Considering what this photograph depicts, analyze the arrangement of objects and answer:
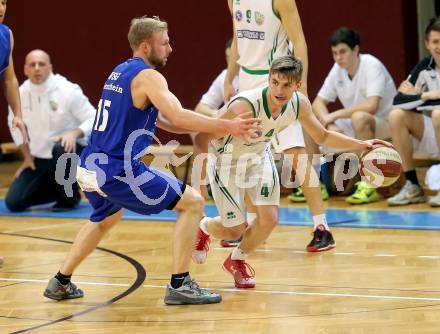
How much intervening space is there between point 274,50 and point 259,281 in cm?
195

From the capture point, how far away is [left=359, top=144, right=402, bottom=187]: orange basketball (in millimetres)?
6344

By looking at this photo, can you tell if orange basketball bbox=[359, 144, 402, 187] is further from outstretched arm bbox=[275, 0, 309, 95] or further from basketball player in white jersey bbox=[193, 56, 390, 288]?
outstretched arm bbox=[275, 0, 309, 95]

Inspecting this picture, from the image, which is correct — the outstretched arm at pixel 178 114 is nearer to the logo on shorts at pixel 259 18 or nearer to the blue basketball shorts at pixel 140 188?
the blue basketball shorts at pixel 140 188

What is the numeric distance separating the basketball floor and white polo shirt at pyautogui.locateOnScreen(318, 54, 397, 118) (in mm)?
1334

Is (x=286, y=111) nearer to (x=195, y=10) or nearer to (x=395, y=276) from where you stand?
(x=395, y=276)

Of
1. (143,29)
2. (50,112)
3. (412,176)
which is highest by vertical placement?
(143,29)

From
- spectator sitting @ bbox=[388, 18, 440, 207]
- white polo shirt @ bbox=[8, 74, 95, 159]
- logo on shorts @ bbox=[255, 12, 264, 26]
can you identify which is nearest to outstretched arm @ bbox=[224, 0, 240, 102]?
logo on shorts @ bbox=[255, 12, 264, 26]

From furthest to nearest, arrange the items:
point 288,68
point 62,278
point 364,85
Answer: point 364,85, point 62,278, point 288,68

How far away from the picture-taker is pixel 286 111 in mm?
6266

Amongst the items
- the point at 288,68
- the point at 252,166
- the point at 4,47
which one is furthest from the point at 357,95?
the point at 288,68

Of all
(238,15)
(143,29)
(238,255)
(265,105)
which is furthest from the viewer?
(238,15)

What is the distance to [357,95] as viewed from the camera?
998 centimetres

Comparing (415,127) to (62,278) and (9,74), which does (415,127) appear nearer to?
(9,74)

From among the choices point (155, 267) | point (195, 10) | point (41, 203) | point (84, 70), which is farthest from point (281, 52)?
point (84, 70)
